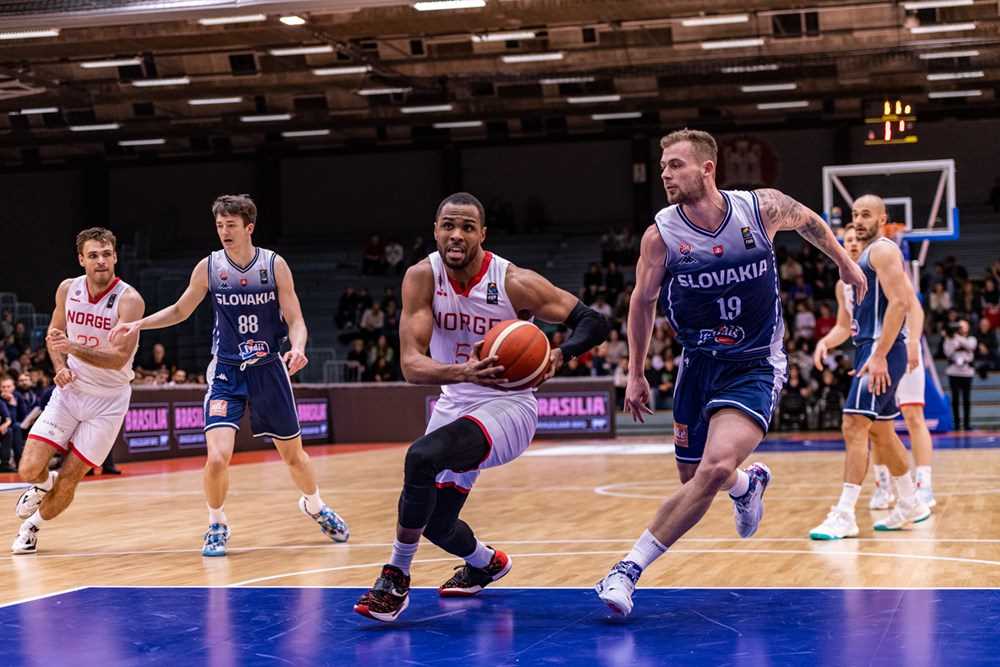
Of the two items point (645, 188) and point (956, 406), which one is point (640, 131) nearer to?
point (645, 188)

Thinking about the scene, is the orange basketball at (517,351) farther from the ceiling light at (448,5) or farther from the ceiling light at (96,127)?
the ceiling light at (96,127)

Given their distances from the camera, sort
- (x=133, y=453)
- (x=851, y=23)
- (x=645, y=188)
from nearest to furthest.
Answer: (x=133, y=453), (x=851, y=23), (x=645, y=188)

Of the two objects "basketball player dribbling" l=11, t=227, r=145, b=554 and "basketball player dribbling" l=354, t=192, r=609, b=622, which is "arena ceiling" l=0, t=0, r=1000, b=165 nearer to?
"basketball player dribbling" l=11, t=227, r=145, b=554

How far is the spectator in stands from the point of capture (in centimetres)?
2134

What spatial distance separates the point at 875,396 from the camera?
8.06 meters

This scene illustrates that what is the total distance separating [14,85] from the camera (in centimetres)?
2686

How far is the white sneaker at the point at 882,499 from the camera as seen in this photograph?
9.36 m

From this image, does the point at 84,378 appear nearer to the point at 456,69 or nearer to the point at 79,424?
the point at 79,424

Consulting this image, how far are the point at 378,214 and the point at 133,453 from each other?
60.5 ft

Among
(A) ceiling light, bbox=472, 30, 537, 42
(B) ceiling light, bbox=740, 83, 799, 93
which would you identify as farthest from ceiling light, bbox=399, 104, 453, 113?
(B) ceiling light, bbox=740, 83, 799, 93

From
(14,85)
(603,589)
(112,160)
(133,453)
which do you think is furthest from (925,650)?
(112,160)

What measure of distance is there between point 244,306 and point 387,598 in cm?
319

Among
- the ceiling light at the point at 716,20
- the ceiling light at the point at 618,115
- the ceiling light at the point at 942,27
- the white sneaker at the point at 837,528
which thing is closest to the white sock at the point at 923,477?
the white sneaker at the point at 837,528

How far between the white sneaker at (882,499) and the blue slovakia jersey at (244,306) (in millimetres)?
4442
